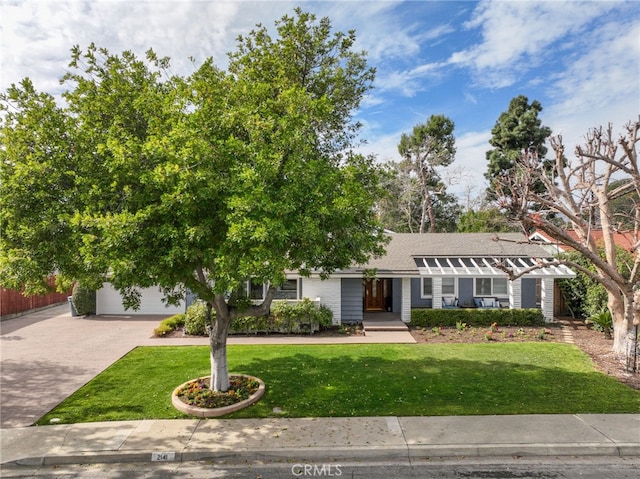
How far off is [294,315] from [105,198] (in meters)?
10.0

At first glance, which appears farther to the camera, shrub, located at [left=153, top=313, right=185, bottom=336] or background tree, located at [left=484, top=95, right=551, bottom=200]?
background tree, located at [left=484, top=95, right=551, bottom=200]

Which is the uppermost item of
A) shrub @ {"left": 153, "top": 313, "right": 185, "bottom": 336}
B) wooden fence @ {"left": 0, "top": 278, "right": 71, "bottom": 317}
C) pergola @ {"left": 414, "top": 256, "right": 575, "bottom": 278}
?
pergola @ {"left": 414, "top": 256, "right": 575, "bottom": 278}

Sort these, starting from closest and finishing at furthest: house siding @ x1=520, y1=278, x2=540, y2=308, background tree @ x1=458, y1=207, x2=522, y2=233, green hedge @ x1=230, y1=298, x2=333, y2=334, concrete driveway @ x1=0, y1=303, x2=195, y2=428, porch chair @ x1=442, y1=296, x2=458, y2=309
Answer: concrete driveway @ x1=0, y1=303, x2=195, y2=428, green hedge @ x1=230, y1=298, x2=333, y2=334, house siding @ x1=520, y1=278, x2=540, y2=308, porch chair @ x1=442, y1=296, x2=458, y2=309, background tree @ x1=458, y1=207, x2=522, y2=233

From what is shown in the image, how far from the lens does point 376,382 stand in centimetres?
1062

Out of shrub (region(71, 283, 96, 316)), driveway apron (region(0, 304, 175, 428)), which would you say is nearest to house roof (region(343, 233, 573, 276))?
driveway apron (region(0, 304, 175, 428))

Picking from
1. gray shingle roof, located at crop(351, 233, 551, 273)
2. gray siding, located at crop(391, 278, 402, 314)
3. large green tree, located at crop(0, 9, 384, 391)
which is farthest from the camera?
gray siding, located at crop(391, 278, 402, 314)

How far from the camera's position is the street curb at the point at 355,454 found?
720 cm

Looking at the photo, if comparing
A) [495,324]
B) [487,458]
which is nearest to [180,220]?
[487,458]

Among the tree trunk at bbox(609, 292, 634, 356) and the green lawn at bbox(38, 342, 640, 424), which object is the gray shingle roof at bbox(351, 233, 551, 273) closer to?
the green lawn at bbox(38, 342, 640, 424)

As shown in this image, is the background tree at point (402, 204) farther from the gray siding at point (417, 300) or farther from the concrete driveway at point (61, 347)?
the concrete driveway at point (61, 347)

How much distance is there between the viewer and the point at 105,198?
772 cm

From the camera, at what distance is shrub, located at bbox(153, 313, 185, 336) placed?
1625cm

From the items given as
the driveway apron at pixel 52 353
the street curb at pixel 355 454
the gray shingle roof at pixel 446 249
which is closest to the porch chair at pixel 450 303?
→ the gray shingle roof at pixel 446 249

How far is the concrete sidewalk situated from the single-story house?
9.13 meters
